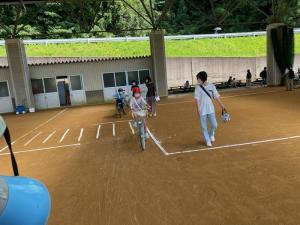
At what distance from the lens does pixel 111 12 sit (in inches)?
1431

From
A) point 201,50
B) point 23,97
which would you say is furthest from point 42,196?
point 201,50

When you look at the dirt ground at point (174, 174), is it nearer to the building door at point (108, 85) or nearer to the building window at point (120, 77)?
the building door at point (108, 85)

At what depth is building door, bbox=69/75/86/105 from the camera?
21828mm

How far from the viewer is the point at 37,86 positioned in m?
21.2

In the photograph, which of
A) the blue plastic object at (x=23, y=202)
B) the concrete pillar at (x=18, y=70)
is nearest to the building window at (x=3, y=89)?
the concrete pillar at (x=18, y=70)

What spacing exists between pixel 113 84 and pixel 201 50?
604 inches

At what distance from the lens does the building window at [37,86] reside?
21.0 meters

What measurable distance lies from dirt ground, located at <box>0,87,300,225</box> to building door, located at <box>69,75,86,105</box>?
40.3 feet

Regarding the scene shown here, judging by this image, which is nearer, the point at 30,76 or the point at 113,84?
the point at 30,76

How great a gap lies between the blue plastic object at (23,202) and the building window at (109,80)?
70.1 feet

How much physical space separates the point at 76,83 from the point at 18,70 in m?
4.12

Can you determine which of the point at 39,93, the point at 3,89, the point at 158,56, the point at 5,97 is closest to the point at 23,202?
the point at 158,56

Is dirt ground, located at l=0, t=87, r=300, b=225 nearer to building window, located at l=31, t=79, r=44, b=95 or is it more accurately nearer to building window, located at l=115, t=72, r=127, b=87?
building window, located at l=31, t=79, r=44, b=95

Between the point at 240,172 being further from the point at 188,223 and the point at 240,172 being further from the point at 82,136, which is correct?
the point at 82,136
